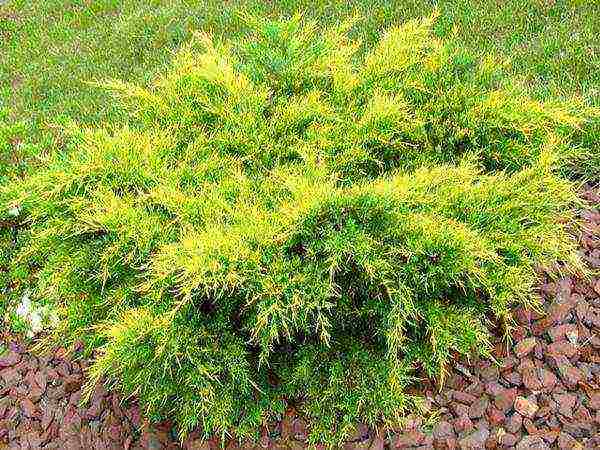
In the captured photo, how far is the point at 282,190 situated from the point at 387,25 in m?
3.87

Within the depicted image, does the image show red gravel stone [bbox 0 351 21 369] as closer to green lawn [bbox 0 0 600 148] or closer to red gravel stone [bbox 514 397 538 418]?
green lawn [bbox 0 0 600 148]

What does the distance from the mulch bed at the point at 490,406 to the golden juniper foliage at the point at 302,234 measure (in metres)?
0.13

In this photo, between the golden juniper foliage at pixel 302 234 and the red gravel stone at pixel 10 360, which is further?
the red gravel stone at pixel 10 360

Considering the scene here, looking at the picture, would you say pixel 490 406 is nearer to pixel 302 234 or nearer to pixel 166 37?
pixel 302 234

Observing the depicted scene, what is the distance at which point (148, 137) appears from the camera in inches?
130

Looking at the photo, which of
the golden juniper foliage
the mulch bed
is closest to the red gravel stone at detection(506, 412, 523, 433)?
the mulch bed

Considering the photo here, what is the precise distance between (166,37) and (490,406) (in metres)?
5.63

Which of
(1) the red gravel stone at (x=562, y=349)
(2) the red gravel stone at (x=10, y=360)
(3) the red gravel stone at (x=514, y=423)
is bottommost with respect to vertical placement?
(2) the red gravel stone at (x=10, y=360)

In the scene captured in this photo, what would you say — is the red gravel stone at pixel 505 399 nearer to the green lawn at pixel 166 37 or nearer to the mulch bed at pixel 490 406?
the mulch bed at pixel 490 406

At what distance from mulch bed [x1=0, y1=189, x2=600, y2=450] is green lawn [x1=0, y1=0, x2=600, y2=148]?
1.98 m

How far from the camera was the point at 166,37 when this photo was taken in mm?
7367

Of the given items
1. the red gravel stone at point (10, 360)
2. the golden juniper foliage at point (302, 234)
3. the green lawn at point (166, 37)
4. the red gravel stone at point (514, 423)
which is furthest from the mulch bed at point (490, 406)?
the green lawn at point (166, 37)

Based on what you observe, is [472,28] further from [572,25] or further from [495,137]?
[495,137]

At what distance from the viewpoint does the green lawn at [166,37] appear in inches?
213
